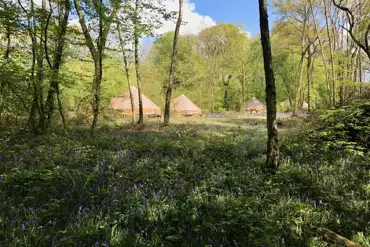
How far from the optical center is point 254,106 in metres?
46.8

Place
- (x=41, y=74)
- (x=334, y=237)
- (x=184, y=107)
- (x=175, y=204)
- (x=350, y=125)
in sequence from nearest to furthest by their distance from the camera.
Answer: (x=334, y=237), (x=175, y=204), (x=350, y=125), (x=41, y=74), (x=184, y=107)

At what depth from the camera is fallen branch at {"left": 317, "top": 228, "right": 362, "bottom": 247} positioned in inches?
97.3

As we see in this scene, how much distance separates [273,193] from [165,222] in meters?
1.77

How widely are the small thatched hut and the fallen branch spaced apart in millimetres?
44471

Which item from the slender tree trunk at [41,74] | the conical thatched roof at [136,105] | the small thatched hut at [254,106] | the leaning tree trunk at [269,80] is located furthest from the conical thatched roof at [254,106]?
the leaning tree trunk at [269,80]

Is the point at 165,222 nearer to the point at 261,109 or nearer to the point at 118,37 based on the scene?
the point at 118,37

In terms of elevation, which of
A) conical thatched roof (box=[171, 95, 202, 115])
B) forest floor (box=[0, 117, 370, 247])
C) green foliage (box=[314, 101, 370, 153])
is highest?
conical thatched roof (box=[171, 95, 202, 115])

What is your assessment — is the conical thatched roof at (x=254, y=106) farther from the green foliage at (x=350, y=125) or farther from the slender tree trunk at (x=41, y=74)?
the slender tree trunk at (x=41, y=74)

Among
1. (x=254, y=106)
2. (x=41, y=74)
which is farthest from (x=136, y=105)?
(x=254, y=106)

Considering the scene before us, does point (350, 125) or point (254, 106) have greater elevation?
point (254, 106)

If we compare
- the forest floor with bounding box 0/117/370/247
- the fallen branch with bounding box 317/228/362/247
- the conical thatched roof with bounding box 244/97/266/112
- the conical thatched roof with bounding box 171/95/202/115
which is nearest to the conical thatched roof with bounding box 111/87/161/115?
the conical thatched roof with bounding box 171/95/202/115

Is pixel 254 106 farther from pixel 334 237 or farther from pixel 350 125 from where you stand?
pixel 334 237

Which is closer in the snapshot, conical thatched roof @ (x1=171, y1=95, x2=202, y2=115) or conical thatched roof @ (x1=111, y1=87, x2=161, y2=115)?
conical thatched roof @ (x1=111, y1=87, x2=161, y2=115)

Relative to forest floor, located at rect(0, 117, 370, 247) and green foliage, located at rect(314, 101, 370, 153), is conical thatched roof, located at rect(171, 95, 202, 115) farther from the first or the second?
forest floor, located at rect(0, 117, 370, 247)
